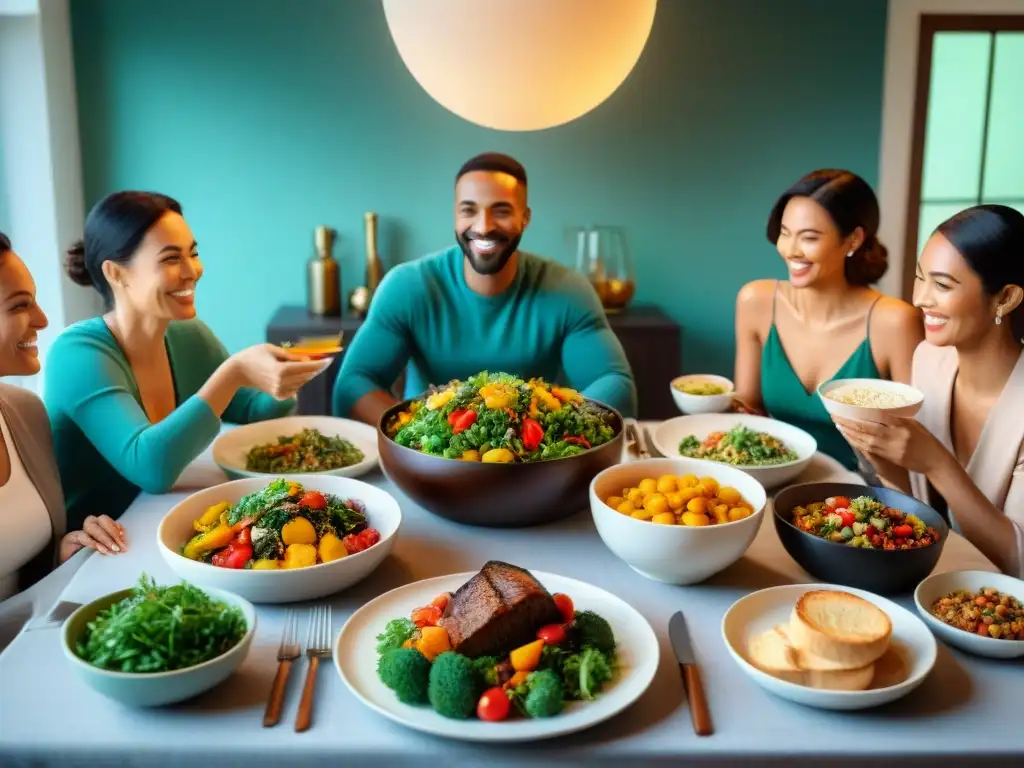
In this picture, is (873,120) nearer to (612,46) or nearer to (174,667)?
(612,46)

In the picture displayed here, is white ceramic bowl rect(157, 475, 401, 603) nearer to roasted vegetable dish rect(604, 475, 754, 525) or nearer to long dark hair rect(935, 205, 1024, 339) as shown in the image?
roasted vegetable dish rect(604, 475, 754, 525)

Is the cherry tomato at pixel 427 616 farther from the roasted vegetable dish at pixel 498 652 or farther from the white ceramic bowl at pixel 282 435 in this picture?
the white ceramic bowl at pixel 282 435

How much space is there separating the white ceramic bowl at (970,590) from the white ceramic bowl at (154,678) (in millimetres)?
932

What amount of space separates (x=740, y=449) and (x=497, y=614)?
3.19 ft

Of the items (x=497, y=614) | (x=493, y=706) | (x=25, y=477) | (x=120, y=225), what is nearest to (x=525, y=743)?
(x=493, y=706)

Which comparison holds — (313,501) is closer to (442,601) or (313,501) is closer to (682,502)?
(442,601)

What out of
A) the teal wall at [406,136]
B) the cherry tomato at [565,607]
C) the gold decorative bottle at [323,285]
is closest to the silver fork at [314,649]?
the cherry tomato at [565,607]

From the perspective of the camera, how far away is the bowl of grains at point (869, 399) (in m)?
1.64

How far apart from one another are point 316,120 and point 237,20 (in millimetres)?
519

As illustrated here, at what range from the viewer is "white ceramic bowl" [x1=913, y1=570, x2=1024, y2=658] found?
122 centimetres

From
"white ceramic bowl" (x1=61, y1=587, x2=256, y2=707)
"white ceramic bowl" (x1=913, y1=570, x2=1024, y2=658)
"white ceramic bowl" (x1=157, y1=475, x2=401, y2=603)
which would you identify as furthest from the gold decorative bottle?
"white ceramic bowl" (x1=913, y1=570, x2=1024, y2=658)

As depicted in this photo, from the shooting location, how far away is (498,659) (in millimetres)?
1178

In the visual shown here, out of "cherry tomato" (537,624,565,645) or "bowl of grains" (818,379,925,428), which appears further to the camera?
"bowl of grains" (818,379,925,428)

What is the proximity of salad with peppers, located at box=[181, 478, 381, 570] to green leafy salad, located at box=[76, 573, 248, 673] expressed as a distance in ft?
0.63
